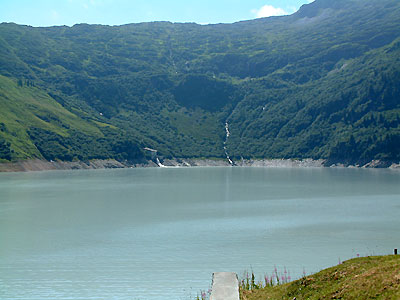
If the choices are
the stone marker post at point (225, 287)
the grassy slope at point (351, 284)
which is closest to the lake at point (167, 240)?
the stone marker post at point (225, 287)

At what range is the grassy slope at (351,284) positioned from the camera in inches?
633

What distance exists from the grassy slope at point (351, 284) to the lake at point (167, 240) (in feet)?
34.1

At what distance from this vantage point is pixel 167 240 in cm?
4822

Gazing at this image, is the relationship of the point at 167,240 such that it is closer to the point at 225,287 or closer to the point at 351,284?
the point at 225,287

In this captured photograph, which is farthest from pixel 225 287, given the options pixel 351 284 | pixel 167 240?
pixel 167 240

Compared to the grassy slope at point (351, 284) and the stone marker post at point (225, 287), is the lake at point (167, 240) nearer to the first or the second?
the stone marker post at point (225, 287)

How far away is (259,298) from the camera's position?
1992 cm

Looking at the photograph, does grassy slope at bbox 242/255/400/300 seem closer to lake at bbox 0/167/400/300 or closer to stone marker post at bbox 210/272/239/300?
stone marker post at bbox 210/272/239/300

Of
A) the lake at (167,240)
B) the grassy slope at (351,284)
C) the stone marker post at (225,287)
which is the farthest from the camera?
the lake at (167,240)

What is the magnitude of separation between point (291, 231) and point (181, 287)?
25.1m

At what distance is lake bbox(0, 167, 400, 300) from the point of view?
32.3 meters

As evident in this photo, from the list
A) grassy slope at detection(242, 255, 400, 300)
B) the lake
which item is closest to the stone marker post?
grassy slope at detection(242, 255, 400, 300)

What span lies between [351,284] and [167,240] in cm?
3239

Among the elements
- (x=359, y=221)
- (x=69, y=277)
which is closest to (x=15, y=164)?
(x=359, y=221)
